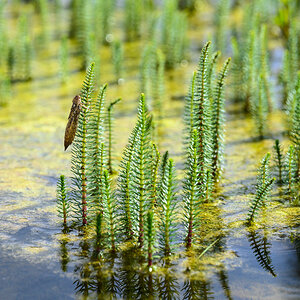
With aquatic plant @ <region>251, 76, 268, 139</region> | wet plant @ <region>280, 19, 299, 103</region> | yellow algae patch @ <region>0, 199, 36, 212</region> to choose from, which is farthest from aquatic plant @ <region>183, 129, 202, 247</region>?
wet plant @ <region>280, 19, 299, 103</region>

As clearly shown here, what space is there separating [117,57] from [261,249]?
4.34m

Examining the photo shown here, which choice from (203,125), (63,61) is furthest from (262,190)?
(63,61)

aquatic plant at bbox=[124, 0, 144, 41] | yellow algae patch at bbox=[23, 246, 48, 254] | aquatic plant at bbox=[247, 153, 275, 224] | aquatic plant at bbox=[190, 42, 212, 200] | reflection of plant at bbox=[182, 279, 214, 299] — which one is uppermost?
aquatic plant at bbox=[124, 0, 144, 41]

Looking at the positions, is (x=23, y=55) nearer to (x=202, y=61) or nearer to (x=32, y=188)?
(x=32, y=188)

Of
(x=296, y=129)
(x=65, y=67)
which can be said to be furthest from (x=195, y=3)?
(x=296, y=129)

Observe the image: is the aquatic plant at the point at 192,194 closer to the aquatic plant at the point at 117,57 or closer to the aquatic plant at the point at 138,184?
the aquatic plant at the point at 138,184

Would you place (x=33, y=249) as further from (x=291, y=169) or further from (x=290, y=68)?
(x=290, y=68)

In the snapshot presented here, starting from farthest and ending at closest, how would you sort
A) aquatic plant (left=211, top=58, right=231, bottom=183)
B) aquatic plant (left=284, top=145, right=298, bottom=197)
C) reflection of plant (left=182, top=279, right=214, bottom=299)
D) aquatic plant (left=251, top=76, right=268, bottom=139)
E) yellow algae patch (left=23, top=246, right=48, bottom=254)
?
aquatic plant (left=251, top=76, right=268, bottom=139), aquatic plant (left=211, top=58, right=231, bottom=183), aquatic plant (left=284, top=145, right=298, bottom=197), yellow algae patch (left=23, top=246, right=48, bottom=254), reflection of plant (left=182, top=279, right=214, bottom=299)

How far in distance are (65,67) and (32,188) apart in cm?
314

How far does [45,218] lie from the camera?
4.21 metres

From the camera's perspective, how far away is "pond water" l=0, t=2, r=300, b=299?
11.0 ft

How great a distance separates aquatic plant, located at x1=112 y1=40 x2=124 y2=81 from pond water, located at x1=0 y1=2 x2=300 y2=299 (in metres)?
1.41

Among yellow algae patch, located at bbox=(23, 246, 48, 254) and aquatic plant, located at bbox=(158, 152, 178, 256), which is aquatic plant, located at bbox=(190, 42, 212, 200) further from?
yellow algae patch, located at bbox=(23, 246, 48, 254)

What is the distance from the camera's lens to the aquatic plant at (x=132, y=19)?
921cm
